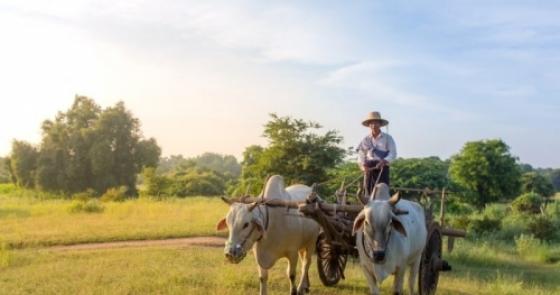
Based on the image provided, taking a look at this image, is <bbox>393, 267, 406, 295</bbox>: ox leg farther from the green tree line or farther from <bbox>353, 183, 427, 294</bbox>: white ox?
the green tree line

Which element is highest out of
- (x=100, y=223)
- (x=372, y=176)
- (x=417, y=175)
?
(x=417, y=175)

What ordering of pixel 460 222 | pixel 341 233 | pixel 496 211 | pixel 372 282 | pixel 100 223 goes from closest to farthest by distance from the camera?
pixel 372 282 < pixel 341 233 < pixel 100 223 < pixel 460 222 < pixel 496 211

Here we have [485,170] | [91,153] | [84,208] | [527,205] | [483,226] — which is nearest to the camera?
[483,226]

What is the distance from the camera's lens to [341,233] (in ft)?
21.5

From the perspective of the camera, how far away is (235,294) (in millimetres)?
7367

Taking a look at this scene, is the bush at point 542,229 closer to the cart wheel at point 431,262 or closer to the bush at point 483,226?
the bush at point 483,226

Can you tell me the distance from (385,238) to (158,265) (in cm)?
561

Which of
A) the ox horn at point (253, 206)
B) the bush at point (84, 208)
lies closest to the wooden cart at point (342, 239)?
the ox horn at point (253, 206)

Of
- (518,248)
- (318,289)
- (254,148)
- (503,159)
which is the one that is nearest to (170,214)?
(254,148)

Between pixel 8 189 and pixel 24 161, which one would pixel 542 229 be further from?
pixel 8 189

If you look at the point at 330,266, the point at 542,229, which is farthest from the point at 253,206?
the point at 542,229

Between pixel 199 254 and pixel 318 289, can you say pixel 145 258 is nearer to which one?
pixel 199 254

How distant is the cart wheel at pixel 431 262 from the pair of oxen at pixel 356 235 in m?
0.60

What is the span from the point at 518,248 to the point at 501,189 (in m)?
11.9
